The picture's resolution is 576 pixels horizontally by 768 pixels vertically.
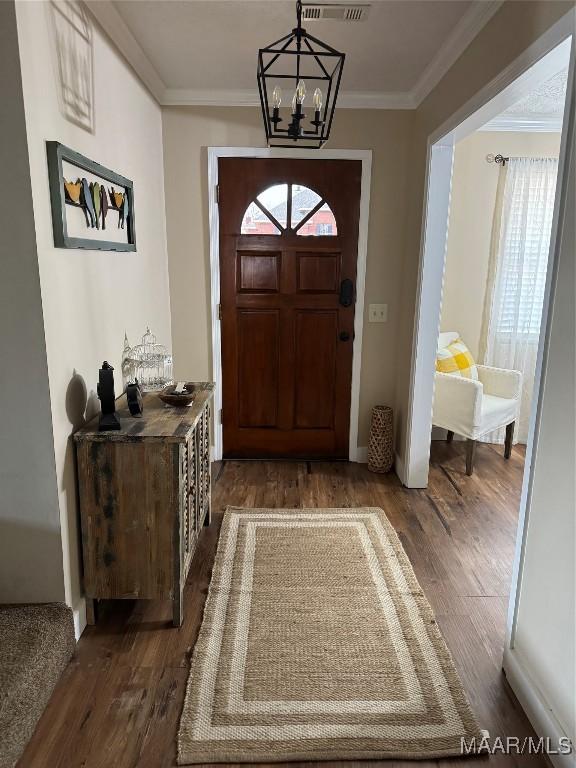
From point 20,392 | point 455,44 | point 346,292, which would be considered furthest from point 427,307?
point 20,392

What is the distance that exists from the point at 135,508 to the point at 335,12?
2157mm

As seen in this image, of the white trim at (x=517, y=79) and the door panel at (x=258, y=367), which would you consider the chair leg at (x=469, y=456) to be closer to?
the door panel at (x=258, y=367)

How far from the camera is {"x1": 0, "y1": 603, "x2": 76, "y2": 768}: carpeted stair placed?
156 cm

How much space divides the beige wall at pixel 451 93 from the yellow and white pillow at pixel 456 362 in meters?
0.39

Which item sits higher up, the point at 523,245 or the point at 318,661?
the point at 523,245

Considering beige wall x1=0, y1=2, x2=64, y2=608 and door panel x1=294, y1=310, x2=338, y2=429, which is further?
door panel x1=294, y1=310, x2=338, y2=429

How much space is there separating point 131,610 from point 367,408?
213 centimetres

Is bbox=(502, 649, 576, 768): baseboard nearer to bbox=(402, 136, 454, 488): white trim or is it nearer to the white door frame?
bbox=(402, 136, 454, 488): white trim

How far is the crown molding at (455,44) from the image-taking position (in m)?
2.11

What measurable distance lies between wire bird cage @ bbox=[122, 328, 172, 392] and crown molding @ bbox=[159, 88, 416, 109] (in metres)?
1.59

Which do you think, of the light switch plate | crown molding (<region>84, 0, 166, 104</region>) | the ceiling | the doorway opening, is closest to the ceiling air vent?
the ceiling

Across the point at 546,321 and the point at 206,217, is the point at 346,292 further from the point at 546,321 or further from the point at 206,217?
the point at 546,321

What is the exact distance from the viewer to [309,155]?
3.42m

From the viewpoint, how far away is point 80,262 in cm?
202
